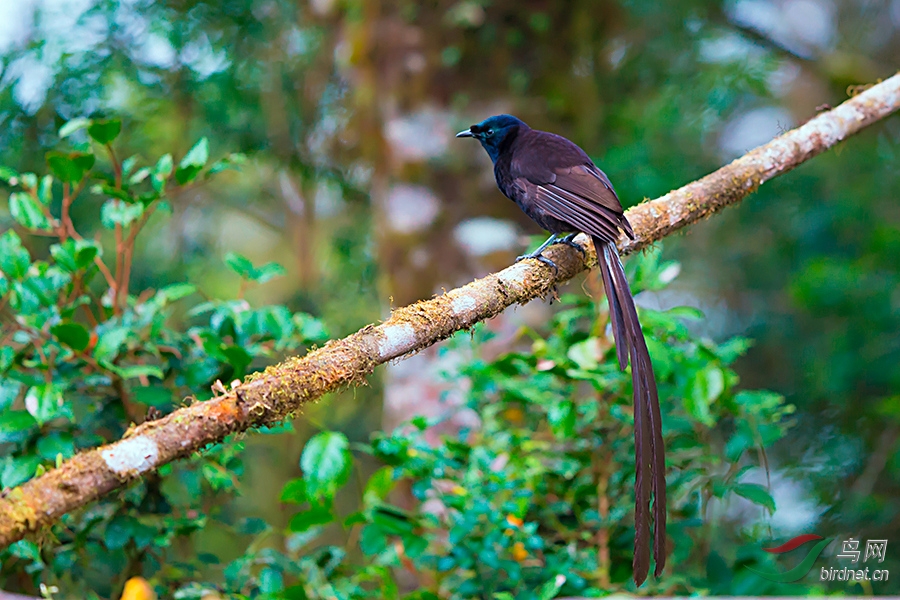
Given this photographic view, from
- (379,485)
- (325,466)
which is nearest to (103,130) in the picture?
(325,466)

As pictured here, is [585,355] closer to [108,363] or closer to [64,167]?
[108,363]

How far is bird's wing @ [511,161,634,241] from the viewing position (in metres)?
1.78

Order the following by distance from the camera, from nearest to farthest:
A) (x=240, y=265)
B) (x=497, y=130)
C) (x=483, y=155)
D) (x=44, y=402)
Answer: (x=44, y=402), (x=240, y=265), (x=497, y=130), (x=483, y=155)

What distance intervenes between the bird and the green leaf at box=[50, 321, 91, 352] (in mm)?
962

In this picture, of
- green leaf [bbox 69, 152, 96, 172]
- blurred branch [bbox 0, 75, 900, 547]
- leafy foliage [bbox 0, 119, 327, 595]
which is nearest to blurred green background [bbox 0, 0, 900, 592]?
blurred branch [bbox 0, 75, 900, 547]

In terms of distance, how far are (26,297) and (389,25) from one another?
191 centimetres

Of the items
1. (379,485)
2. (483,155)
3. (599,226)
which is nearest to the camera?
(599,226)

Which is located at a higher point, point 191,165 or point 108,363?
point 191,165

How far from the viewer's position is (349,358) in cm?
125

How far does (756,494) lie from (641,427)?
2.02 ft

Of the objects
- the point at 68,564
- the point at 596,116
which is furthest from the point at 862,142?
the point at 68,564

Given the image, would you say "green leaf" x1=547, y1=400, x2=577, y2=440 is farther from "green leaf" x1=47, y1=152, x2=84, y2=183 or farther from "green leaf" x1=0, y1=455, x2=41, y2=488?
"green leaf" x1=47, y1=152, x2=84, y2=183

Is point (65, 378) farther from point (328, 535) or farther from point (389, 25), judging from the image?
point (328, 535)

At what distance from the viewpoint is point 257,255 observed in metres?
6.38
